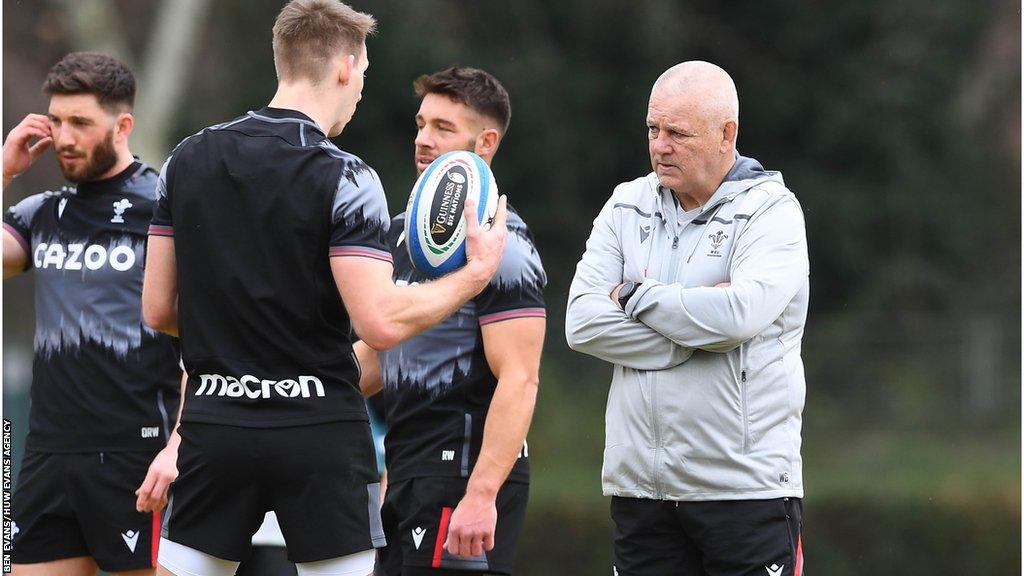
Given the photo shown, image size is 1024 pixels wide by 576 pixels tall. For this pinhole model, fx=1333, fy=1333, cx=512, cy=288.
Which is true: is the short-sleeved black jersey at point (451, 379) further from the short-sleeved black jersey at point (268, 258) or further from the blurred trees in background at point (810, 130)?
the blurred trees in background at point (810, 130)

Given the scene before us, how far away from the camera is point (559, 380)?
12031 millimetres

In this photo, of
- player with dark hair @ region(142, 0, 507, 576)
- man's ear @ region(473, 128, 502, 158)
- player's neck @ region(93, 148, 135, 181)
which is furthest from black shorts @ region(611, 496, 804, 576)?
player's neck @ region(93, 148, 135, 181)

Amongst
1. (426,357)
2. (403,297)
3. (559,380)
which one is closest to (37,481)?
(426,357)

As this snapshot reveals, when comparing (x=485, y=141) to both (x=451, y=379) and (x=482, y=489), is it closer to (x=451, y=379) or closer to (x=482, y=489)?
(x=451, y=379)

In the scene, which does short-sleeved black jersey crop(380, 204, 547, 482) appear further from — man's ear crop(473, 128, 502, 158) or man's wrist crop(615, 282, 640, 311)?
man's ear crop(473, 128, 502, 158)

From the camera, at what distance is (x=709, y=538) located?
376cm

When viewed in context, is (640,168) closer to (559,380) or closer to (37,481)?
(559,380)

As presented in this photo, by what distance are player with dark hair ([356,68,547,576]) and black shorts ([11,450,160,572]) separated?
33.2 inches

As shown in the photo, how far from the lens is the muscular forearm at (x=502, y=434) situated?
3.99 meters

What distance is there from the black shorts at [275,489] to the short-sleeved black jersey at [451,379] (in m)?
0.79

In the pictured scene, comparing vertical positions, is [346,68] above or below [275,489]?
above

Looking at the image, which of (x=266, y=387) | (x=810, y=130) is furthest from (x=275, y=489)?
(x=810, y=130)

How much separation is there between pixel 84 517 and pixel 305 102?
1.74 meters

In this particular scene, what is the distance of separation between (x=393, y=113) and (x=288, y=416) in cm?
1199
